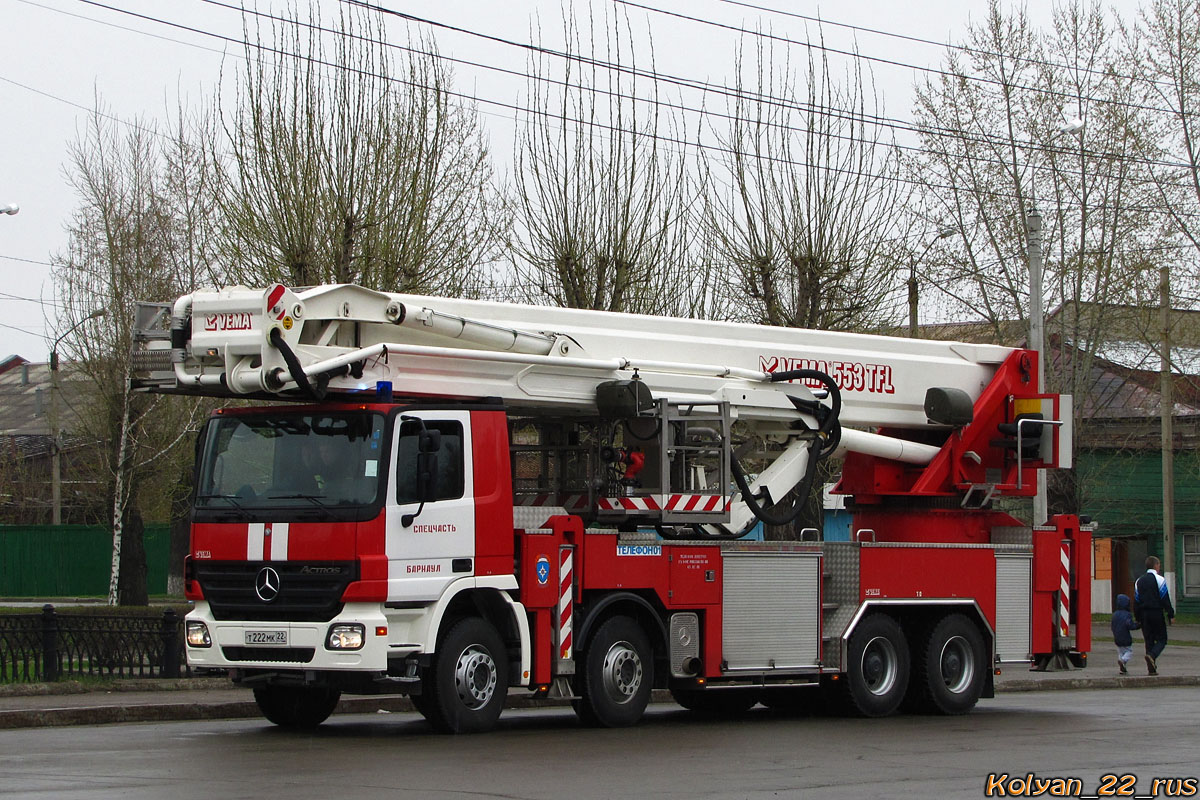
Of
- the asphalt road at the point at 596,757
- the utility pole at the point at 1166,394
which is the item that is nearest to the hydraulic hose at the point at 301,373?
the asphalt road at the point at 596,757

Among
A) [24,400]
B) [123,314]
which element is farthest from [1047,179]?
[24,400]

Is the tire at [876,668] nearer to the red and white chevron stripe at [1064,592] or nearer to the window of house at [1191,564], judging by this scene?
the red and white chevron stripe at [1064,592]

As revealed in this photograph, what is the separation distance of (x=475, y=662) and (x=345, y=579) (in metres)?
1.32

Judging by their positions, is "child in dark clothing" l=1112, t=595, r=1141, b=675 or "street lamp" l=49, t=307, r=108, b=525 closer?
"child in dark clothing" l=1112, t=595, r=1141, b=675

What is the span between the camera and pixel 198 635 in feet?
41.8

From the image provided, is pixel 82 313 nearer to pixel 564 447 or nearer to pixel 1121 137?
pixel 564 447

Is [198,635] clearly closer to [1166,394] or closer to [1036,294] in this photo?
[1036,294]

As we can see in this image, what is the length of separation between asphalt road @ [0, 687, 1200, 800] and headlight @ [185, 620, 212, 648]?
2.49 feet

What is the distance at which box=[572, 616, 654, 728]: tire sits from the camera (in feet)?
43.8

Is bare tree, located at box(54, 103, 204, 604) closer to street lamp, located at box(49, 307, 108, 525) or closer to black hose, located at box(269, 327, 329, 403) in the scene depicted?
street lamp, located at box(49, 307, 108, 525)

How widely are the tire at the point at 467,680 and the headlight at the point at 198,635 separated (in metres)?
1.77

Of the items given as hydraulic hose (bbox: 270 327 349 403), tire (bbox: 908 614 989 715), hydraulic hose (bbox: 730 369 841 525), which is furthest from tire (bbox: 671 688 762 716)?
hydraulic hose (bbox: 270 327 349 403)

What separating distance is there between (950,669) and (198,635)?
747 cm

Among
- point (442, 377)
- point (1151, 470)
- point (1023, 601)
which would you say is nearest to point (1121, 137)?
point (1151, 470)
